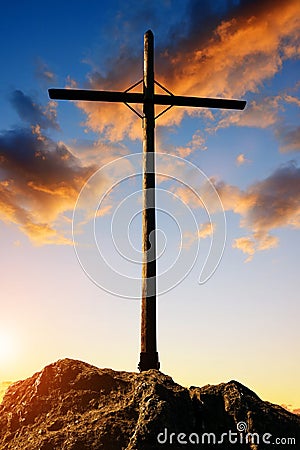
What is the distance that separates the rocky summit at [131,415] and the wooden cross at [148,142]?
4.20 ft

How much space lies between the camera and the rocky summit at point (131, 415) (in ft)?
22.2

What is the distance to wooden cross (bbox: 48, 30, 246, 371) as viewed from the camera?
956cm

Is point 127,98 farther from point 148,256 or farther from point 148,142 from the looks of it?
point 148,256

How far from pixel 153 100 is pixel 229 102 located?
194 centimetres

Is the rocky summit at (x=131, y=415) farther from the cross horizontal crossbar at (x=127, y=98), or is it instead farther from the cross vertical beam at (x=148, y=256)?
the cross horizontal crossbar at (x=127, y=98)

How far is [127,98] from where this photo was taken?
11195mm

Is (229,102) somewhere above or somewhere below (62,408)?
above

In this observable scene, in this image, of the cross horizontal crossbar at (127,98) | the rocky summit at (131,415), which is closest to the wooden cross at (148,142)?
the cross horizontal crossbar at (127,98)

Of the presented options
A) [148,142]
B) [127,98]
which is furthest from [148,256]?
[127,98]

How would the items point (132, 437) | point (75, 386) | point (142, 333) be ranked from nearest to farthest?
point (132, 437), point (75, 386), point (142, 333)

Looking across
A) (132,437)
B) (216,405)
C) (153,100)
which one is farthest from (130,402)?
(153,100)

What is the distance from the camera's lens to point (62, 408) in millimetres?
7445

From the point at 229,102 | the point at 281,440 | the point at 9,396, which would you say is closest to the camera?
the point at 281,440

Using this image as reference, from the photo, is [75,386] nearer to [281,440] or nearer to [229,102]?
[281,440]
